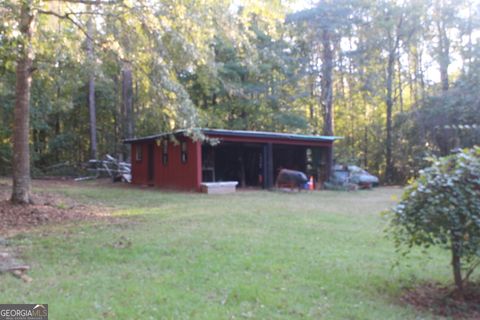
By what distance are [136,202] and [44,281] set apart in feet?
27.3

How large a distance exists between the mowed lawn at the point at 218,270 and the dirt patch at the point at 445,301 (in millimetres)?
189

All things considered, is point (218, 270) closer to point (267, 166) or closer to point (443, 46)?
point (267, 166)

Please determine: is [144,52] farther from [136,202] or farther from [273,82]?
[273,82]

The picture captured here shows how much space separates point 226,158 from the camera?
2198 cm

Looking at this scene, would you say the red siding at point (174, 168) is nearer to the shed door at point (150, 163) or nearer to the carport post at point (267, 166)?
the shed door at point (150, 163)

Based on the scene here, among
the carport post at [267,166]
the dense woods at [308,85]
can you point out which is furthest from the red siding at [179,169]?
the carport post at [267,166]

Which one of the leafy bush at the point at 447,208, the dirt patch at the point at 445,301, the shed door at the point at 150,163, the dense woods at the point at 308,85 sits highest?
the dense woods at the point at 308,85

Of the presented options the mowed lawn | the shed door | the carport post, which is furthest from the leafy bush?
the shed door

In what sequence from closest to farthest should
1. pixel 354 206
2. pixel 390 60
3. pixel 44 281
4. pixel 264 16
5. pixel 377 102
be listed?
pixel 44 281, pixel 264 16, pixel 354 206, pixel 390 60, pixel 377 102

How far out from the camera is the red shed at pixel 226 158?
58.1 feet

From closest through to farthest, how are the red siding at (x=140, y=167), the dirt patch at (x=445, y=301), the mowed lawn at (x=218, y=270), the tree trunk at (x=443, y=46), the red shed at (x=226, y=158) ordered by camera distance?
the mowed lawn at (x=218, y=270) → the dirt patch at (x=445, y=301) → the red shed at (x=226, y=158) → the red siding at (x=140, y=167) → the tree trunk at (x=443, y=46)

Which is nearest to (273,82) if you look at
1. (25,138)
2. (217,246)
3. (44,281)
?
(25,138)

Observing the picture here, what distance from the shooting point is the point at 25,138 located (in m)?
11.0

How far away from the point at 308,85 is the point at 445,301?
26268mm
